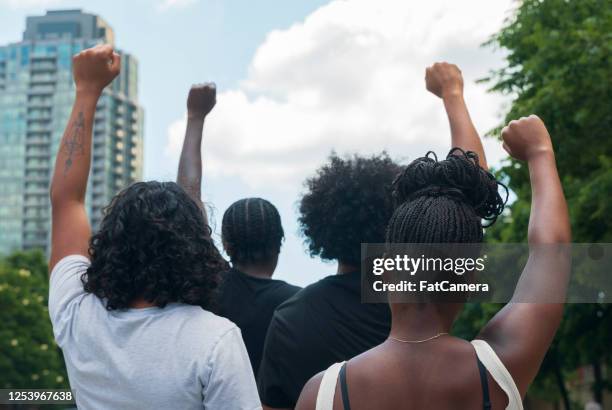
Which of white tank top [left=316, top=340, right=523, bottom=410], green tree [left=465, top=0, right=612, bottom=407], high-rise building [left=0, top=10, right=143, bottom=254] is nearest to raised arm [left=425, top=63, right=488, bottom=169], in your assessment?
white tank top [left=316, top=340, right=523, bottom=410]

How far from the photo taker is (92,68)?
2.90 metres

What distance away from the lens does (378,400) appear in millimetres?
2135

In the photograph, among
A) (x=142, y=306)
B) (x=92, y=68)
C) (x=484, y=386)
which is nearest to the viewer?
(x=484, y=386)

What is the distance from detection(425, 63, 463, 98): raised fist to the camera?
3320mm

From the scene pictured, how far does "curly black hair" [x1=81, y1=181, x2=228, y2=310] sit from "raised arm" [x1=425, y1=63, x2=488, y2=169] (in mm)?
993

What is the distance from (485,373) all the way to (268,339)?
1.21m

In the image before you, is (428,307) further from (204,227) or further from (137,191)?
(137,191)

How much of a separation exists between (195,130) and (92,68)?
3.53 feet

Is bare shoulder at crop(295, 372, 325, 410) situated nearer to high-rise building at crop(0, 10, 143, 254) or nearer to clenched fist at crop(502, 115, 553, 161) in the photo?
clenched fist at crop(502, 115, 553, 161)

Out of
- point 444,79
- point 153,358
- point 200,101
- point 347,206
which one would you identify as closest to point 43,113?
point 200,101

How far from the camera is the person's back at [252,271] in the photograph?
12.0 ft

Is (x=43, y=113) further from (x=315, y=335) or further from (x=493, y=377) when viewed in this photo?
(x=493, y=377)

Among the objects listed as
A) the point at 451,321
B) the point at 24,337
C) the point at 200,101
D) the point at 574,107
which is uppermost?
the point at 574,107

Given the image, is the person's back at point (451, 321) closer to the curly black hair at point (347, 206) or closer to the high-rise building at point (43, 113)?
the curly black hair at point (347, 206)
